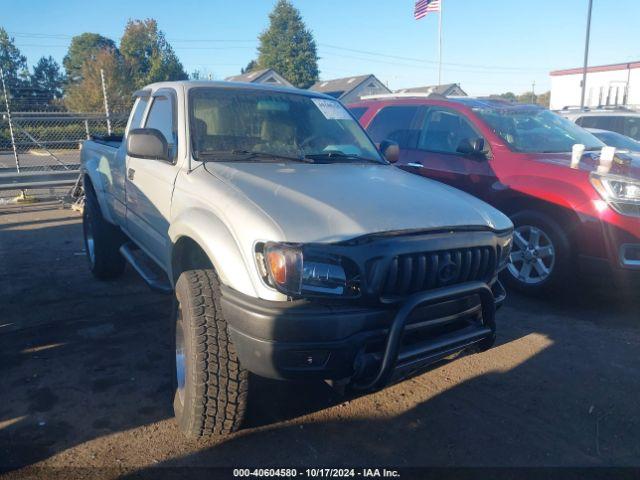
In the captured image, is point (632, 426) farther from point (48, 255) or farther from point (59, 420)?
point (48, 255)

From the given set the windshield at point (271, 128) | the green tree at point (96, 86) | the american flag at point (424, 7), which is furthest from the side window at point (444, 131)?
the green tree at point (96, 86)

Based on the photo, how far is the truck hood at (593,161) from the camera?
15.2 feet

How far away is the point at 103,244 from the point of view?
17.5 feet

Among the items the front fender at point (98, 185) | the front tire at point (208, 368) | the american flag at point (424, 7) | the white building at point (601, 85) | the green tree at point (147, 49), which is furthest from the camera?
the green tree at point (147, 49)

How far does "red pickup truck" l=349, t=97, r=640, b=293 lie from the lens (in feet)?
14.6

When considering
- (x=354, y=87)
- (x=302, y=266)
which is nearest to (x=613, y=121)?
(x=302, y=266)

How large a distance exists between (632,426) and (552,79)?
40.4 meters

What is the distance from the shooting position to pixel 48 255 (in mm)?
6613

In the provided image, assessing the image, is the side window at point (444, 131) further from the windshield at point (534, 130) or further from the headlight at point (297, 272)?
the headlight at point (297, 272)

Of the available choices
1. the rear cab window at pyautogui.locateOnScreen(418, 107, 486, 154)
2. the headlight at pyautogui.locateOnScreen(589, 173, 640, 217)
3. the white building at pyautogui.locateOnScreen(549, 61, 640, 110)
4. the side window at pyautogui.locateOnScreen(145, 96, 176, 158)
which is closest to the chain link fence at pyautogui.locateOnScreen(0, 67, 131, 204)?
the side window at pyautogui.locateOnScreen(145, 96, 176, 158)

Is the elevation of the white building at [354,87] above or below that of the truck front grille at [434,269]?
above

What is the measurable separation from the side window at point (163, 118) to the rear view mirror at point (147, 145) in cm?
12

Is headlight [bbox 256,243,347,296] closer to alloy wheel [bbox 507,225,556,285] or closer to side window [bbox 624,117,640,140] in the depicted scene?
alloy wheel [bbox 507,225,556,285]

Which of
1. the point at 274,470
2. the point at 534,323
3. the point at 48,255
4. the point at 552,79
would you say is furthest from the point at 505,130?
the point at 552,79
